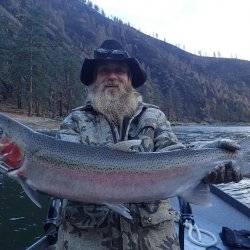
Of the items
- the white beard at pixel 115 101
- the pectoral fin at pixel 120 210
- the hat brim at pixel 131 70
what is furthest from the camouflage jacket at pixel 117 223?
the hat brim at pixel 131 70

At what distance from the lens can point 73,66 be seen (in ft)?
247

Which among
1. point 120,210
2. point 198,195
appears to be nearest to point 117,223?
point 120,210

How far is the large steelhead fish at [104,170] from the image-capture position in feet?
14.0

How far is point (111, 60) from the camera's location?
212 inches

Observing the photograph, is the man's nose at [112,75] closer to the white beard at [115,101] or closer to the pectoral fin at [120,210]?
the white beard at [115,101]

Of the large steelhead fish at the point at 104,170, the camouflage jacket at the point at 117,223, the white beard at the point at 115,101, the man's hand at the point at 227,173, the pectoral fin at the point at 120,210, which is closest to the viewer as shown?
the pectoral fin at the point at 120,210

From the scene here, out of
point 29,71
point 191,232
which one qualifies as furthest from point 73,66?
point 191,232

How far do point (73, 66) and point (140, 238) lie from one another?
71889 mm

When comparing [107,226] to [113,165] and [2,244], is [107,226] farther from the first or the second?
[2,244]

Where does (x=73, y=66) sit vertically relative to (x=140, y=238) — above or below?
above

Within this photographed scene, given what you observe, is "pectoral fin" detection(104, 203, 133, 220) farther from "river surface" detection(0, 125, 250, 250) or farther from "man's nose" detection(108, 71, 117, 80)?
"river surface" detection(0, 125, 250, 250)

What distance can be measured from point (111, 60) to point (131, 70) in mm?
359

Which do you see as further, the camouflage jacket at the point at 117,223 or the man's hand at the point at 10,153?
the camouflage jacket at the point at 117,223

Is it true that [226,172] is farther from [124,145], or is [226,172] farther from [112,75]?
[112,75]
